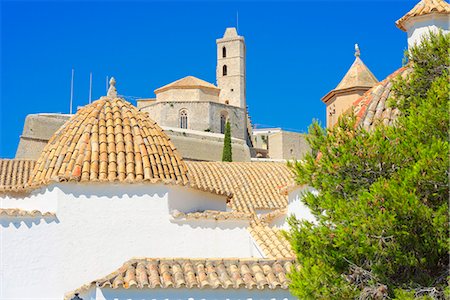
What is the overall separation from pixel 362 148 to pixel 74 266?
5.74 m

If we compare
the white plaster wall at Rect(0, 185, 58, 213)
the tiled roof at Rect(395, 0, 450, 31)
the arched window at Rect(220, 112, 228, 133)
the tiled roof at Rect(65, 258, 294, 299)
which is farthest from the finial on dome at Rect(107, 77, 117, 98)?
the arched window at Rect(220, 112, 228, 133)

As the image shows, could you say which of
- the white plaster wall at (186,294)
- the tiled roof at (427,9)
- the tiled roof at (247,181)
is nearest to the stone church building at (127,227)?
the white plaster wall at (186,294)

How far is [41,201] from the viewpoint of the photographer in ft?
35.3

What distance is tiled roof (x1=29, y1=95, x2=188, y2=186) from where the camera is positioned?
35.1ft

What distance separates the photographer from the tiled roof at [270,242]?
1035 cm

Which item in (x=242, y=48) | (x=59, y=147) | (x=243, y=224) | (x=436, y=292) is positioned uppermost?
(x=242, y=48)

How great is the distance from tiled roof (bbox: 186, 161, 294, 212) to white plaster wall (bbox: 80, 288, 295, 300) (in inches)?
368

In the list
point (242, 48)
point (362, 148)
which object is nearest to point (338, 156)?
point (362, 148)

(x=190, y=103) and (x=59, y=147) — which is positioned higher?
(x=190, y=103)

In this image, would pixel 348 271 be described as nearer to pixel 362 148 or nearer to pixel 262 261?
pixel 362 148

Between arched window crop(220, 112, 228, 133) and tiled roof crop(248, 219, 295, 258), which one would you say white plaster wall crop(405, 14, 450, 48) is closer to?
tiled roof crop(248, 219, 295, 258)

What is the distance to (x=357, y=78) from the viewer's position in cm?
1898

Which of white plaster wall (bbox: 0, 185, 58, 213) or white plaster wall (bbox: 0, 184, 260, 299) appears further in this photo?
white plaster wall (bbox: 0, 185, 58, 213)

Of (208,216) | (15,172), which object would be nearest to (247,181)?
(15,172)
